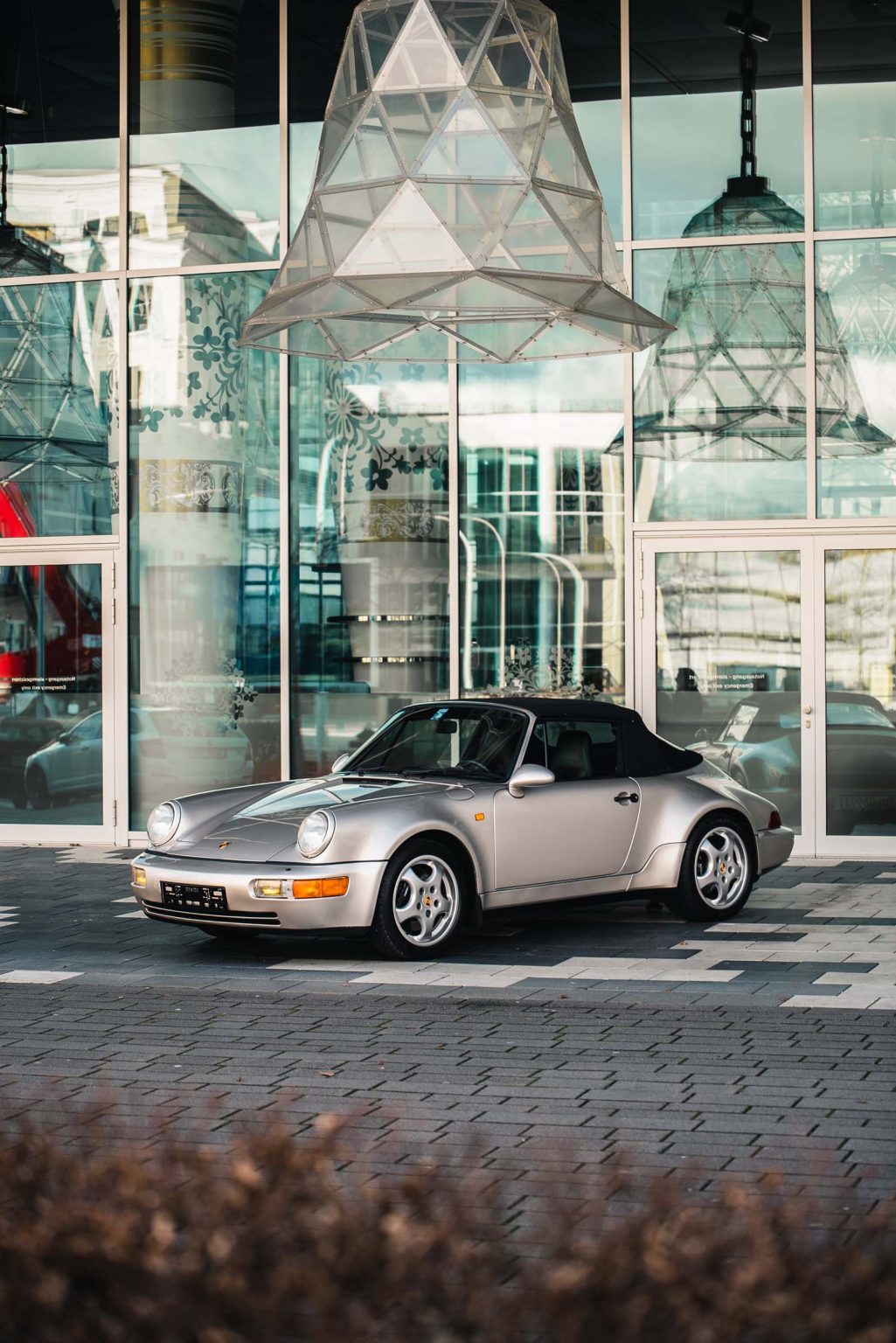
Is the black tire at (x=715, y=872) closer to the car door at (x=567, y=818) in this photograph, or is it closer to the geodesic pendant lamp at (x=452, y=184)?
the car door at (x=567, y=818)

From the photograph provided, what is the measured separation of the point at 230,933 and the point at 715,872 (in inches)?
113

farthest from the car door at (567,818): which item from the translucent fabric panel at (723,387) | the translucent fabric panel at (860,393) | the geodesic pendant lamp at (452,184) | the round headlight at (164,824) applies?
the translucent fabric panel at (860,393)

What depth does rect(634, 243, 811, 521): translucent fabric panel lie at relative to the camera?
13445mm

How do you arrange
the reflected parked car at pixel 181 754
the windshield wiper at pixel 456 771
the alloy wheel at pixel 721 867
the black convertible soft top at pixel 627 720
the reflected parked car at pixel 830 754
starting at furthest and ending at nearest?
the reflected parked car at pixel 181 754 < the reflected parked car at pixel 830 754 < the alloy wheel at pixel 721 867 < the black convertible soft top at pixel 627 720 < the windshield wiper at pixel 456 771

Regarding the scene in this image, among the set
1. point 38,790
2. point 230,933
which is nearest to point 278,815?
point 230,933

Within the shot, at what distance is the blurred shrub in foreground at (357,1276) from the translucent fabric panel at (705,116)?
38.4 ft

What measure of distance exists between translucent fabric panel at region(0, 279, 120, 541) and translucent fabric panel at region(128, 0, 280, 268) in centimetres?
74

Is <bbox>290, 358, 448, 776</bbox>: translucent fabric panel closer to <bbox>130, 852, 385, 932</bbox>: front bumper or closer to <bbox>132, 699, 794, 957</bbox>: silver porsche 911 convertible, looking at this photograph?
<bbox>132, 699, 794, 957</bbox>: silver porsche 911 convertible

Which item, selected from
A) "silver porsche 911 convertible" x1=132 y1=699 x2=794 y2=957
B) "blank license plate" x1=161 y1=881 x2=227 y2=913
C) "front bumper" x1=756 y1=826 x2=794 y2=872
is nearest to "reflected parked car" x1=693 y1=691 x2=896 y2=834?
"front bumper" x1=756 y1=826 x2=794 y2=872

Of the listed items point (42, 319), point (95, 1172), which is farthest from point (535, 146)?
point (95, 1172)

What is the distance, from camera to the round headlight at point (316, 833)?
8180 millimetres

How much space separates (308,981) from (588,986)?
4.37ft

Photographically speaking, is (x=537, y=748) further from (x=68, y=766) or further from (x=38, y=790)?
(x=38, y=790)

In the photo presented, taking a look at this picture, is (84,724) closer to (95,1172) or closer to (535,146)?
(535,146)
